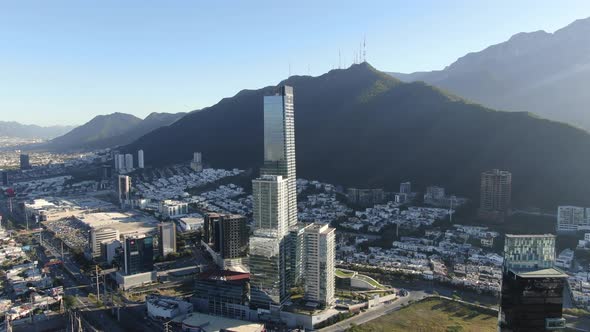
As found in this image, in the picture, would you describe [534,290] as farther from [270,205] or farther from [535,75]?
[535,75]

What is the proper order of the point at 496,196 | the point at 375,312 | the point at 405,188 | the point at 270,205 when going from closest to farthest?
1. the point at 375,312
2. the point at 270,205
3. the point at 496,196
4. the point at 405,188

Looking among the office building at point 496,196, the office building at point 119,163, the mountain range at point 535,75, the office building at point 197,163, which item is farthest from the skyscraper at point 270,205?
the office building at point 119,163

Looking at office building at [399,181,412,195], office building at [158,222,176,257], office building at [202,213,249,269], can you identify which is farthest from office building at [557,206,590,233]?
office building at [158,222,176,257]

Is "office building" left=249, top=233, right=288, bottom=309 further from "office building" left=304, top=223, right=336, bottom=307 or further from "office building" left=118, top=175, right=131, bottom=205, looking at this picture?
"office building" left=118, top=175, right=131, bottom=205

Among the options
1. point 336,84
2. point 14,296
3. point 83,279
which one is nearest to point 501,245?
point 83,279

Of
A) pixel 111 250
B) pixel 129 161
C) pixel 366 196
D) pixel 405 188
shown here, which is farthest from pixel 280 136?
pixel 129 161

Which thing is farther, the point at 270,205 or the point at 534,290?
the point at 270,205
